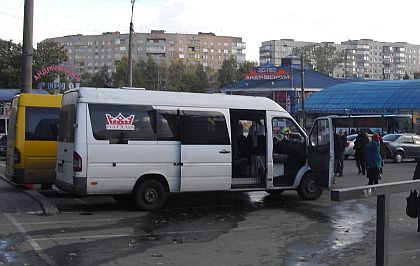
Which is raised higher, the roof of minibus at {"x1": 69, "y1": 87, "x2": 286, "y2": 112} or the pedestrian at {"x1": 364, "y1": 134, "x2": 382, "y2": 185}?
the roof of minibus at {"x1": 69, "y1": 87, "x2": 286, "y2": 112}

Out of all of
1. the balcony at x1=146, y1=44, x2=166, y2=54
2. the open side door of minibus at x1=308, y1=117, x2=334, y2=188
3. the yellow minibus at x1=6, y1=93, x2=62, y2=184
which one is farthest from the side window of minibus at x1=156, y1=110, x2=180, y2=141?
the balcony at x1=146, y1=44, x2=166, y2=54

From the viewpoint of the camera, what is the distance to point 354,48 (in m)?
139

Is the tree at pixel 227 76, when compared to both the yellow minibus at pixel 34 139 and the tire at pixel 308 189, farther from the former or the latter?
the tire at pixel 308 189

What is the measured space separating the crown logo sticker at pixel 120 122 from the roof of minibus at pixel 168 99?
12.3 inches

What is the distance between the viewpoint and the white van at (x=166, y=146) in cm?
1068

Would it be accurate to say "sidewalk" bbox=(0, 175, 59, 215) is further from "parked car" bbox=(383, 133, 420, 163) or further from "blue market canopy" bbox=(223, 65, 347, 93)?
"blue market canopy" bbox=(223, 65, 347, 93)

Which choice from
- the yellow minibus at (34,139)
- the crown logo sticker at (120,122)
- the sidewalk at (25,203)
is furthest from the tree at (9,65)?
the crown logo sticker at (120,122)

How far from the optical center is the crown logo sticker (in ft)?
35.4

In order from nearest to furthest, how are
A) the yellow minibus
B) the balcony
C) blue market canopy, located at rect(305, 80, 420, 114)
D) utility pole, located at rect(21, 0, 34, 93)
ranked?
the yellow minibus → utility pole, located at rect(21, 0, 34, 93) → blue market canopy, located at rect(305, 80, 420, 114) → the balcony

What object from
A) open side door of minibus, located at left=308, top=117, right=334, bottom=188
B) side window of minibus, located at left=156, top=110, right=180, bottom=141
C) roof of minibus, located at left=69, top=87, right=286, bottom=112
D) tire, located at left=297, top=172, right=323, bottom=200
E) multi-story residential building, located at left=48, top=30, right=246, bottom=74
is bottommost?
tire, located at left=297, top=172, right=323, bottom=200

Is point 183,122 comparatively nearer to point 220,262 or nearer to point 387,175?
point 220,262

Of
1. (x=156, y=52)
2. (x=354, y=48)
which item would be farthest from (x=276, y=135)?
(x=354, y=48)

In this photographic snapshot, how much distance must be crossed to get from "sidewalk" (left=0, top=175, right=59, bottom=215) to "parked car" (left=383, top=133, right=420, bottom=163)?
73.5 feet

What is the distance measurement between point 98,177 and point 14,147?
3.96m
